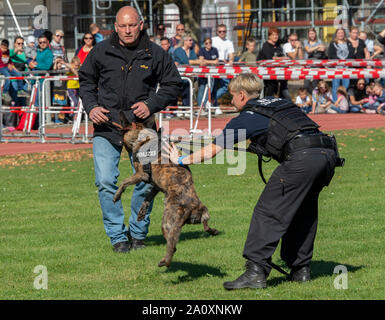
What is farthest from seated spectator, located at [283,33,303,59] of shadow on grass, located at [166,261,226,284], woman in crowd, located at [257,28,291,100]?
shadow on grass, located at [166,261,226,284]

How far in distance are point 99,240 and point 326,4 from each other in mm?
24336

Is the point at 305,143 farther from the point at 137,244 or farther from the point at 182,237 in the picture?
the point at 182,237

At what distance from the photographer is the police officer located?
665 cm

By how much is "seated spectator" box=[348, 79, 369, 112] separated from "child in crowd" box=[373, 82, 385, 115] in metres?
0.36

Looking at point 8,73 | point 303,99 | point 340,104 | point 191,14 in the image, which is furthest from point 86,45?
point 191,14

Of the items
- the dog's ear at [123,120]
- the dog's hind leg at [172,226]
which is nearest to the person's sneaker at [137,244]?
the dog's ear at [123,120]

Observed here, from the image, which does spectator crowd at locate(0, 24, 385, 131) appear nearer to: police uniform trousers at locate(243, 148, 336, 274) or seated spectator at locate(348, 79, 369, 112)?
seated spectator at locate(348, 79, 369, 112)

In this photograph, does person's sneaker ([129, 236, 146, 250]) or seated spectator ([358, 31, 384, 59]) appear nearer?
person's sneaker ([129, 236, 146, 250])

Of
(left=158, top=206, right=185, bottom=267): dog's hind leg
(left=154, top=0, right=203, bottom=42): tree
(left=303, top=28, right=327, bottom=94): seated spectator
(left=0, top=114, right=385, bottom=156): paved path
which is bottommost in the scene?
(left=0, top=114, right=385, bottom=156): paved path

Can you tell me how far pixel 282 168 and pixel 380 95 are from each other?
17.5 m

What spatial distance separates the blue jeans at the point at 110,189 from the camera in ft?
27.6

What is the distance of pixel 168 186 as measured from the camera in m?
7.14

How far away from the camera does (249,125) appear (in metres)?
6.64

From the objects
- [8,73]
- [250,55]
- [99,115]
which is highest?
[250,55]
